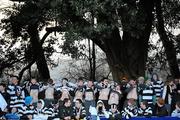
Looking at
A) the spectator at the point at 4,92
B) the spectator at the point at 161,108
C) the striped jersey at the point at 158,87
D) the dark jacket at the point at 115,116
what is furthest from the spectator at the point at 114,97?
the spectator at the point at 4,92

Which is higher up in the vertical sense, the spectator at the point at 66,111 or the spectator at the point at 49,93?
the spectator at the point at 49,93

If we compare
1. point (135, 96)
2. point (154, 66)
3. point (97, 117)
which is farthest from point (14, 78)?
point (154, 66)

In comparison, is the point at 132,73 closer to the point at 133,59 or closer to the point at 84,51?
the point at 133,59

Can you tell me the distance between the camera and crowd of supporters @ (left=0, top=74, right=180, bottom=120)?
15.3m

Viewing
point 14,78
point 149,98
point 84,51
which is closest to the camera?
point 14,78

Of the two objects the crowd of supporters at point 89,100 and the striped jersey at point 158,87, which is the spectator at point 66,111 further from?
the striped jersey at point 158,87

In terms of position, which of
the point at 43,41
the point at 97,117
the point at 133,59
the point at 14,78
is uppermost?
the point at 43,41

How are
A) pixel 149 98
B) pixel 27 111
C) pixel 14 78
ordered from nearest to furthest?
pixel 27 111 < pixel 14 78 < pixel 149 98

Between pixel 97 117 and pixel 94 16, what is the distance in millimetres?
4815

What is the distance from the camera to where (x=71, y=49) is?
74.7 feet

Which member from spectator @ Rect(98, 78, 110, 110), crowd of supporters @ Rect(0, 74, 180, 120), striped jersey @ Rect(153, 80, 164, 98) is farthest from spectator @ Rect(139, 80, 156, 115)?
spectator @ Rect(98, 78, 110, 110)

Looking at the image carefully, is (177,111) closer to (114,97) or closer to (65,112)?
(114,97)

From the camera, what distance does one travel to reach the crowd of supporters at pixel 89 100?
15258 millimetres

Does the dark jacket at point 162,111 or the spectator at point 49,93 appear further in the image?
the spectator at point 49,93
